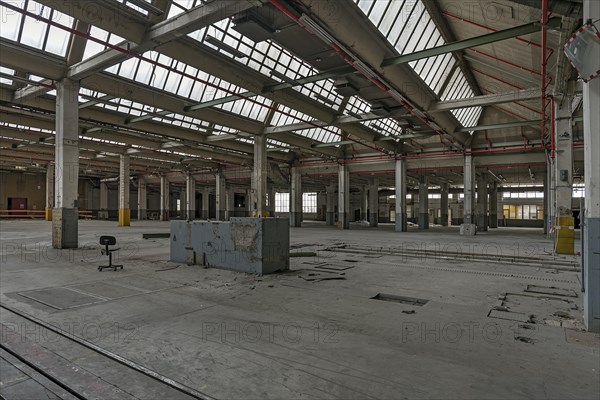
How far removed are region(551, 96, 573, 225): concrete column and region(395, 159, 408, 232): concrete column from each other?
48.7 ft

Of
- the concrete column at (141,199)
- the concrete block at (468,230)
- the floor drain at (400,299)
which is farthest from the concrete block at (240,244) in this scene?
the concrete column at (141,199)

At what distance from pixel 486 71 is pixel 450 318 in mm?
15397

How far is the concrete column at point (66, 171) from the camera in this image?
1358cm

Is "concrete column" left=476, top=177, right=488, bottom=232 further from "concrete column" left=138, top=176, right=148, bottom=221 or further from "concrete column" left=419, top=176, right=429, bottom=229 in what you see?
"concrete column" left=138, top=176, right=148, bottom=221

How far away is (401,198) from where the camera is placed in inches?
1128

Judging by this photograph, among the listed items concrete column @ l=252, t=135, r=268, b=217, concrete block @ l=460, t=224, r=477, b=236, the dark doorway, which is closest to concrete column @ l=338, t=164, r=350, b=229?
concrete block @ l=460, t=224, r=477, b=236

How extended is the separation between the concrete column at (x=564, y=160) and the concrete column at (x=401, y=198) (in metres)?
14.9

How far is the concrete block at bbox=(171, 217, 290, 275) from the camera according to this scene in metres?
8.31

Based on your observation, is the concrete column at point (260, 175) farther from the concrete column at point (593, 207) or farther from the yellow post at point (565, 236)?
the concrete column at point (593, 207)

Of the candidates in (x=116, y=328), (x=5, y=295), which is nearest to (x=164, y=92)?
(x=5, y=295)

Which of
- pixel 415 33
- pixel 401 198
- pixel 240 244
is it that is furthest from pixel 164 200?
pixel 240 244

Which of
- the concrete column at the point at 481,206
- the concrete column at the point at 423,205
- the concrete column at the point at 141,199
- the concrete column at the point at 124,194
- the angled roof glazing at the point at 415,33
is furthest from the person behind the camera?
the concrete column at the point at 141,199

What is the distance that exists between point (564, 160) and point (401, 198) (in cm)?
1551

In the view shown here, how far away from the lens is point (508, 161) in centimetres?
2634
